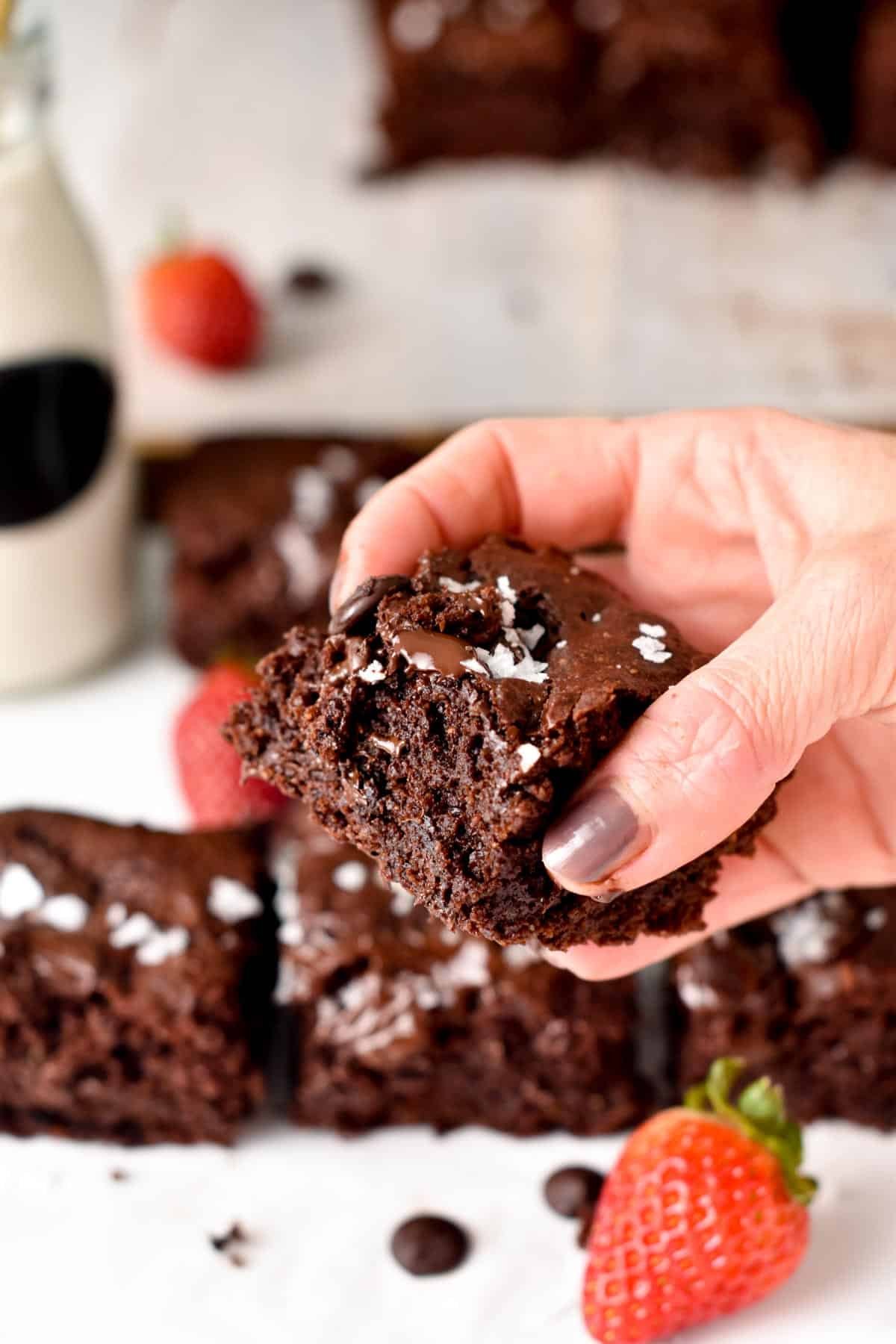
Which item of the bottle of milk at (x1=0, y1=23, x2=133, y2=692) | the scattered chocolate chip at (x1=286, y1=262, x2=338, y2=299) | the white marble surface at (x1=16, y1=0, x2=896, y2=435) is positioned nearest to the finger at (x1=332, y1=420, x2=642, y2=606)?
the bottle of milk at (x1=0, y1=23, x2=133, y2=692)

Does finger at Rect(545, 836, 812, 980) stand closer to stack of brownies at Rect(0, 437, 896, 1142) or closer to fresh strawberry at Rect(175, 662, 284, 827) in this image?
stack of brownies at Rect(0, 437, 896, 1142)

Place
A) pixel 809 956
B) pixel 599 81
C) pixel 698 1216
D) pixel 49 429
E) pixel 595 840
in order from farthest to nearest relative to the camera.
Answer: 1. pixel 599 81
2. pixel 49 429
3. pixel 809 956
4. pixel 698 1216
5. pixel 595 840

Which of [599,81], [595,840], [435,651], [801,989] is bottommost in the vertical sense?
[801,989]

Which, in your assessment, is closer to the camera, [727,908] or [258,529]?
[727,908]

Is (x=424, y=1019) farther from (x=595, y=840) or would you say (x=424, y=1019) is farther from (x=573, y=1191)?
(x=595, y=840)

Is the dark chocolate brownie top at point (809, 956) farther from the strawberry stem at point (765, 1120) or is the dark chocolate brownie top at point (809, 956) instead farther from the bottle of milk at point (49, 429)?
the bottle of milk at point (49, 429)

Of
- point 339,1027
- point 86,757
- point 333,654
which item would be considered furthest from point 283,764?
point 86,757

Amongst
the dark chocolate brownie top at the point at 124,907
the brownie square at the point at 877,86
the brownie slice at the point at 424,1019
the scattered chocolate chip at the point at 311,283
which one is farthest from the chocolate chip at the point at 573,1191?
the brownie square at the point at 877,86

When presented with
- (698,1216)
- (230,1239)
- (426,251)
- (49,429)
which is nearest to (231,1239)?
(230,1239)
